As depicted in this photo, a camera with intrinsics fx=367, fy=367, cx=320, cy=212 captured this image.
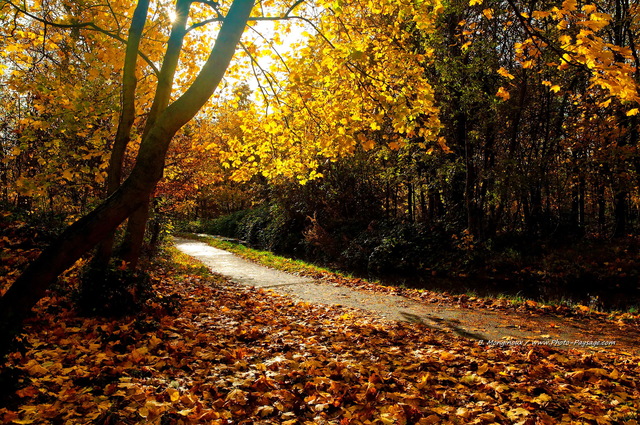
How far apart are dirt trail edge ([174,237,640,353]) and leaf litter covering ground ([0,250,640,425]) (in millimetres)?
502

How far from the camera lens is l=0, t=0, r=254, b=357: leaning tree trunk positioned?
2617mm

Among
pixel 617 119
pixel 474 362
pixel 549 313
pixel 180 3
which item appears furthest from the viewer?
pixel 617 119

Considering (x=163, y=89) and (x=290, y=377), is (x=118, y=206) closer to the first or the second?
(x=290, y=377)

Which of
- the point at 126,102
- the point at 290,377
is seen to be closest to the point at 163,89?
the point at 126,102

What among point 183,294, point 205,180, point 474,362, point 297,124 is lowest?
point 183,294

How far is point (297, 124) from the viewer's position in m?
7.32

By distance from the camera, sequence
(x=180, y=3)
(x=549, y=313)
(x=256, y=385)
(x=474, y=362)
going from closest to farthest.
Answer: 1. (x=256, y=385)
2. (x=474, y=362)
3. (x=180, y=3)
4. (x=549, y=313)

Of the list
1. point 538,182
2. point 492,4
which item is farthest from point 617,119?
point 492,4

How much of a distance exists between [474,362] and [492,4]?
37.2 feet

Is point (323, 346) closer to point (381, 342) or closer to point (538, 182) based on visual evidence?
point (381, 342)

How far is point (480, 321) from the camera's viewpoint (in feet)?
19.2

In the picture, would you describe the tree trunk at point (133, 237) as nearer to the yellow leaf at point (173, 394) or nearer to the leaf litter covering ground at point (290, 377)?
the leaf litter covering ground at point (290, 377)

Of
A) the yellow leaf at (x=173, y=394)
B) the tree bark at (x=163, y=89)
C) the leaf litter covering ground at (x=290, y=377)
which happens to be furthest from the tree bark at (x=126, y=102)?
the yellow leaf at (x=173, y=394)

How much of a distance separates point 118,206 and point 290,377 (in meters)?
2.12
